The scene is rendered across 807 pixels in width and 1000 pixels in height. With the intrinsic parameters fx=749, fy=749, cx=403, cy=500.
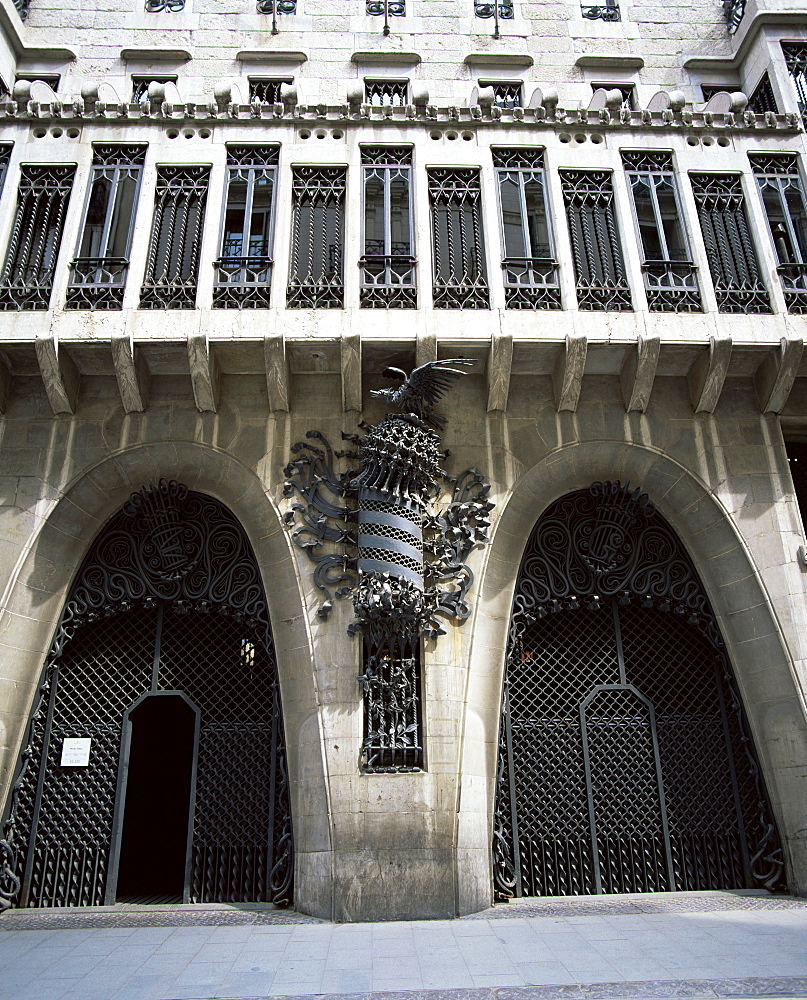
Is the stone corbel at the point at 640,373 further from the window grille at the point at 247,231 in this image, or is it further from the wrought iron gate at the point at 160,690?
the wrought iron gate at the point at 160,690

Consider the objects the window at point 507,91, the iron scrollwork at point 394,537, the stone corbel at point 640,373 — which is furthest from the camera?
the window at point 507,91

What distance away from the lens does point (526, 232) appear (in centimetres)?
1164

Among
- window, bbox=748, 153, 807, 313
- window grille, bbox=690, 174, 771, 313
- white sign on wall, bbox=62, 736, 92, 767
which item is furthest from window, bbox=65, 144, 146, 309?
window, bbox=748, 153, 807, 313

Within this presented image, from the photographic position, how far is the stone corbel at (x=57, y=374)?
10609 millimetres

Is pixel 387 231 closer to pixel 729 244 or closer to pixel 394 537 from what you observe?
pixel 394 537

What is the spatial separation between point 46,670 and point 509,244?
31.5 feet

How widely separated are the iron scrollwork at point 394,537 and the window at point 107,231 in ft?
12.4

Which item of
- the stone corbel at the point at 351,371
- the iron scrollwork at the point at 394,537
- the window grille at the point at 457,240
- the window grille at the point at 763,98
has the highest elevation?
the window grille at the point at 763,98

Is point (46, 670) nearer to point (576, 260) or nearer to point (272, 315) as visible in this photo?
point (272, 315)

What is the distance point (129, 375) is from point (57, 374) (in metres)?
1.01

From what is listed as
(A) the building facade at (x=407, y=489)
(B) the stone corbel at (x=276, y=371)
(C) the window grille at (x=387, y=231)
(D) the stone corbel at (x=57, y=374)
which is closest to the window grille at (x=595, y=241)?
(A) the building facade at (x=407, y=489)

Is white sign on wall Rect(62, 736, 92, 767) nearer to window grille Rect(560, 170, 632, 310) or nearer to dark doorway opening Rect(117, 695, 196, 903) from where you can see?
dark doorway opening Rect(117, 695, 196, 903)

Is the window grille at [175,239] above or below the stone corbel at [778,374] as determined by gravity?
above

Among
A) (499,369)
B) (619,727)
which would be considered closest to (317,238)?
(499,369)
